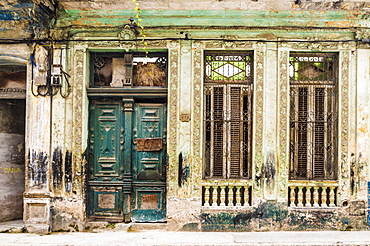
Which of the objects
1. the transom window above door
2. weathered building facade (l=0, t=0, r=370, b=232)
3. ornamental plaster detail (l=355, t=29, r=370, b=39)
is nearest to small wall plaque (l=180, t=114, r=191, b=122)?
weathered building facade (l=0, t=0, r=370, b=232)

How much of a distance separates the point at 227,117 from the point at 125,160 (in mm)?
2126

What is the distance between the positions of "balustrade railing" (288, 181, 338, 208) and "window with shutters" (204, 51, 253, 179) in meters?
0.88

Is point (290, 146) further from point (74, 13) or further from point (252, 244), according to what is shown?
point (74, 13)

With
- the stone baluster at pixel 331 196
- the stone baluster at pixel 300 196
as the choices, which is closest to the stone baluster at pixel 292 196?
the stone baluster at pixel 300 196

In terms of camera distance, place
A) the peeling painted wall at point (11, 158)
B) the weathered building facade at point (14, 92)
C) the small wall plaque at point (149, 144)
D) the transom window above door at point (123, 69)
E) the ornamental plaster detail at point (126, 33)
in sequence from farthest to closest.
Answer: the peeling painted wall at point (11, 158) < the transom window above door at point (123, 69) < the small wall plaque at point (149, 144) < the ornamental plaster detail at point (126, 33) < the weathered building facade at point (14, 92)

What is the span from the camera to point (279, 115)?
553 centimetres

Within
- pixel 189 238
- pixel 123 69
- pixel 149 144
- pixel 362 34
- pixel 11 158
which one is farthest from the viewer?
pixel 11 158

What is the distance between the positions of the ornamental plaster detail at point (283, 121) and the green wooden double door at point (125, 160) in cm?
219

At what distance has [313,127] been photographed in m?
5.66

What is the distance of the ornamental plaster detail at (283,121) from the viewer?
552 centimetres

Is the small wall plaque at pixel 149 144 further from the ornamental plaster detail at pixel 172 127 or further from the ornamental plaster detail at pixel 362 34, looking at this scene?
the ornamental plaster detail at pixel 362 34

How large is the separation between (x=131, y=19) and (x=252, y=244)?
175 inches

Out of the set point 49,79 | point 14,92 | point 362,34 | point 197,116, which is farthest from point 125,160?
point 362,34

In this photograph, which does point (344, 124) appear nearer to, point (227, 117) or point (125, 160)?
point (227, 117)
